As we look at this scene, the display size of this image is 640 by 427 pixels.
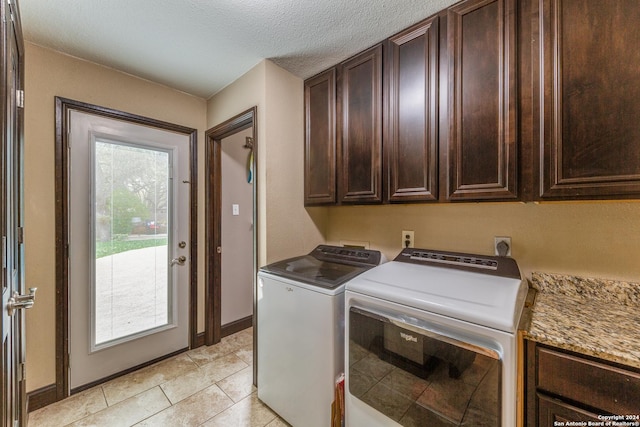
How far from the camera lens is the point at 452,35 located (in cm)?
133

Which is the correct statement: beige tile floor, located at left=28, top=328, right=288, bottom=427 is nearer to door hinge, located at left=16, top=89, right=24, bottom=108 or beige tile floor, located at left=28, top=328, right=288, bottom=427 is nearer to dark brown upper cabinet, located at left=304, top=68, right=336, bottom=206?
dark brown upper cabinet, located at left=304, top=68, right=336, bottom=206

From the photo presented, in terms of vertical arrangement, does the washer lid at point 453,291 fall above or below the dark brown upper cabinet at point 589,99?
below

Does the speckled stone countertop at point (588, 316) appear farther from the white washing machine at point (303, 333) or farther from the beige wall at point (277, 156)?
the beige wall at point (277, 156)

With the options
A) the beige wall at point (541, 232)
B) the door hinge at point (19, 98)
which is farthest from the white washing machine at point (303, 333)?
the door hinge at point (19, 98)

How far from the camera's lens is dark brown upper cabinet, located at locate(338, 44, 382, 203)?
162 centimetres

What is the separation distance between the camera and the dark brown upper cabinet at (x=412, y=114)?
1.40m

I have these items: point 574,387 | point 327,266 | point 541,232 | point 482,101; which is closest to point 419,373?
point 574,387

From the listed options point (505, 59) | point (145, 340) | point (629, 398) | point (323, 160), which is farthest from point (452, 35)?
point (145, 340)

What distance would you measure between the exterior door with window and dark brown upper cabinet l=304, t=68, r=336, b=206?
1182mm

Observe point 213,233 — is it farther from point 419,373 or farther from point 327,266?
point 419,373

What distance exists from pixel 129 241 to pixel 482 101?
256 centimetres

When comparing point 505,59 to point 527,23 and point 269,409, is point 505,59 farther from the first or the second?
point 269,409

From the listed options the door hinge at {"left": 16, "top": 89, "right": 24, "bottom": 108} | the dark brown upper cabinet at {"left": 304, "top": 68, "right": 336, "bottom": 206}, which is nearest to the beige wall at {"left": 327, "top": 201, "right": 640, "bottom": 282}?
the dark brown upper cabinet at {"left": 304, "top": 68, "right": 336, "bottom": 206}

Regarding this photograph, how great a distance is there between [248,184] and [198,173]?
0.55m
